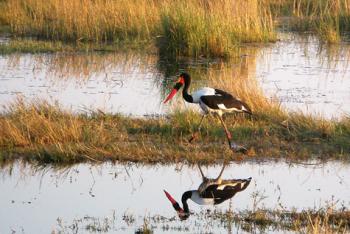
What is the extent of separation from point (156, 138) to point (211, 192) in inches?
77.8

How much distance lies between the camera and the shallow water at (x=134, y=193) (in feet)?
23.8

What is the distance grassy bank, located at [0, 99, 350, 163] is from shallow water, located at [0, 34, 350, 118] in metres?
0.86

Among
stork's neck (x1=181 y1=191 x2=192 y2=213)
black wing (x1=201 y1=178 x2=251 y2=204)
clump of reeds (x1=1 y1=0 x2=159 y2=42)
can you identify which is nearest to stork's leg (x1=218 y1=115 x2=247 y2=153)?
black wing (x1=201 y1=178 x2=251 y2=204)

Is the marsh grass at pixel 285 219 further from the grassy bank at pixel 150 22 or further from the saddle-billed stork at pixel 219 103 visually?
the grassy bank at pixel 150 22

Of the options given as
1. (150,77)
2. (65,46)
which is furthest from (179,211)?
(65,46)

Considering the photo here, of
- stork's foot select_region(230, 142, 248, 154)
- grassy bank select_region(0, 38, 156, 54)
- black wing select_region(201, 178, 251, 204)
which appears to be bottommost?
black wing select_region(201, 178, 251, 204)

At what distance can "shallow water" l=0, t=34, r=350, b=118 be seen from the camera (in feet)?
40.8

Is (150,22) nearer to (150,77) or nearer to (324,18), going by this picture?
(150,77)

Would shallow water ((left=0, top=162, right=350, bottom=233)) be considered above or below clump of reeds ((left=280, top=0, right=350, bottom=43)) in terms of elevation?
below

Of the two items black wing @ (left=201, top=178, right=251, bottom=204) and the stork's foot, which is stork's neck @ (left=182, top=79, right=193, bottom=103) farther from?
black wing @ (left=201, top=178, right=251, bottom=204)

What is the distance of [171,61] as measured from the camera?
53.2ft

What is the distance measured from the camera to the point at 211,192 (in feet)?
27.2

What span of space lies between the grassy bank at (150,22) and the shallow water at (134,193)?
280 inches

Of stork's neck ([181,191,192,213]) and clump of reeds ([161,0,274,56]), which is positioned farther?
clump of reeds ([161,0,274,56])
